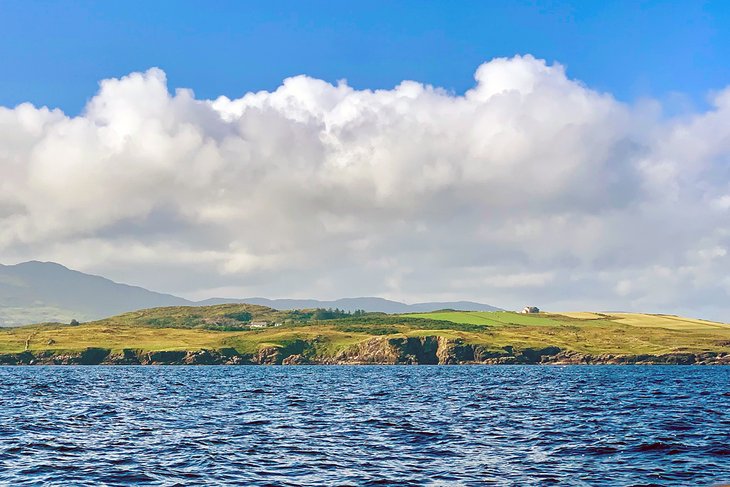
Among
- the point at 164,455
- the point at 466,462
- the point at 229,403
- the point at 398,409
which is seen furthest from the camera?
the point at 229,403

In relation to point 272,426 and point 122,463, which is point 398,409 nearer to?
point 272,426

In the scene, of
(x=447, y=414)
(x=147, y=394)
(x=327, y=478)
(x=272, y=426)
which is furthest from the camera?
(x=147, y=394)

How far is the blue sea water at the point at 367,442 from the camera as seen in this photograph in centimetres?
3969

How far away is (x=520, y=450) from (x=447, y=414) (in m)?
24.0

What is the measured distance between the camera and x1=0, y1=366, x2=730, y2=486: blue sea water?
3969 centimetres

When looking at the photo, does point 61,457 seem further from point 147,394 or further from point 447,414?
point 147,394

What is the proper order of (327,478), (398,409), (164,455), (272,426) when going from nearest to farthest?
(327,478), (164,455), (272,426), (398,409)

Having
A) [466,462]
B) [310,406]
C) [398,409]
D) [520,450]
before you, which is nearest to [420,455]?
[466,462]

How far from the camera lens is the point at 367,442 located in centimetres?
5206

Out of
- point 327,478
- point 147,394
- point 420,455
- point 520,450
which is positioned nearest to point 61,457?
point 327,478

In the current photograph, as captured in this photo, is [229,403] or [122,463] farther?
[229,403]

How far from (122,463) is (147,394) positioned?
6323 cm

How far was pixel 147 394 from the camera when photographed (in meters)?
104

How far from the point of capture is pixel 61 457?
45.7 meters
